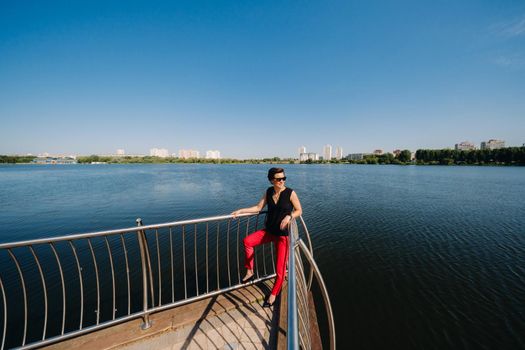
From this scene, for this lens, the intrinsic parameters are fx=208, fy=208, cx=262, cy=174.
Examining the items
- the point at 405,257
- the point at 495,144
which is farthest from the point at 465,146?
the point at 405,257

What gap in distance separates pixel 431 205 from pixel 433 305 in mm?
17004

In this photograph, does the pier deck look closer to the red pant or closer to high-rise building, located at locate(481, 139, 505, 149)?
the red pant

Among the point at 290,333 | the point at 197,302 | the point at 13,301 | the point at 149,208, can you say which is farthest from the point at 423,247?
the point at 149,208

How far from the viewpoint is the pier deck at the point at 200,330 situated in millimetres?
3256

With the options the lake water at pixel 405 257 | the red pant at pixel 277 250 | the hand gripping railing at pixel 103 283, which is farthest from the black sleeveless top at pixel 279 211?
the lake water at pixel 405 257

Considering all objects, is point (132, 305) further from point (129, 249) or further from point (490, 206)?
point (490, 206)

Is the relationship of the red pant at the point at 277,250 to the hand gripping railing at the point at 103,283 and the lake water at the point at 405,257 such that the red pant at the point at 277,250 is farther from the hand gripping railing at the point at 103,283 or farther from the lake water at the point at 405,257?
the lake water at the point at 405,257

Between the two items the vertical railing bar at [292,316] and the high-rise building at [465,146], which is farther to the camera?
the high-rise building at [465,146]

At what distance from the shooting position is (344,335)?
18.5 feet

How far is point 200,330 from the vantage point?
137 inches

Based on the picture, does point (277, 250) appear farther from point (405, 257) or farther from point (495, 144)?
point (495, 144)

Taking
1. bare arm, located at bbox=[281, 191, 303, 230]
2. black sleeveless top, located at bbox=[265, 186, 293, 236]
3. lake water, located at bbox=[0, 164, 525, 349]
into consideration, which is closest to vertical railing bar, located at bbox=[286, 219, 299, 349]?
bare arm, located at bbox=[281, 191, 303, 230]

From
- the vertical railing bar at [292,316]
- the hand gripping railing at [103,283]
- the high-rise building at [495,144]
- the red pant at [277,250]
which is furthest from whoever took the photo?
the high-rise building at [495,144]

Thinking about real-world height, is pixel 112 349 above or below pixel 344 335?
above
